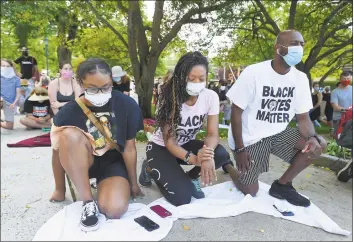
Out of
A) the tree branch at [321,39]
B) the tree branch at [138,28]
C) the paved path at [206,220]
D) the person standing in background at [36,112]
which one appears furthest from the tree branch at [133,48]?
the tree branch at [321,39]

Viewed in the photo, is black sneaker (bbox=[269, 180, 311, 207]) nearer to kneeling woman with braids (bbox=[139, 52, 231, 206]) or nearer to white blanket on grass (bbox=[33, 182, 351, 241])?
white blanket on grass (bbox=[33, 182, 351, 241])

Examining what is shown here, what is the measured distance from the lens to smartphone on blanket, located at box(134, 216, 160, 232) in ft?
8.48

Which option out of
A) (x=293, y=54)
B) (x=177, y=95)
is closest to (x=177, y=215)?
(x=177, y=95)

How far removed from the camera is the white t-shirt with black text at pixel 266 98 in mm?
3162

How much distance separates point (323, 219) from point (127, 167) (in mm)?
1734

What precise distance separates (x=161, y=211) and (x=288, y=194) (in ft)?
4.03

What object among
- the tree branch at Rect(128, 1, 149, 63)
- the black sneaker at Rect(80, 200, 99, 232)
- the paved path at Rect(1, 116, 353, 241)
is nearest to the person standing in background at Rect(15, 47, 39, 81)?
the tree branch at Rect(128, 1, 149, 63)

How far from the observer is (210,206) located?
9.94ft

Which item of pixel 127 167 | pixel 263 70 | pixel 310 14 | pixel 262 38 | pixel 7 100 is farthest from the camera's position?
pixel 262 38

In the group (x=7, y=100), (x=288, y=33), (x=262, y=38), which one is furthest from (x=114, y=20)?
(x=288, y=33)

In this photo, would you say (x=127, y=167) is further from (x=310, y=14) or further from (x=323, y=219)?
(x=310, y=14)

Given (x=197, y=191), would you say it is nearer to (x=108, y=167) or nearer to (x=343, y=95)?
(x=108, y=167)

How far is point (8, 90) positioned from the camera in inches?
266

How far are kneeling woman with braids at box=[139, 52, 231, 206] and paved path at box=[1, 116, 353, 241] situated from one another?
0.35 m
